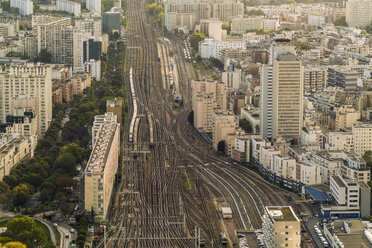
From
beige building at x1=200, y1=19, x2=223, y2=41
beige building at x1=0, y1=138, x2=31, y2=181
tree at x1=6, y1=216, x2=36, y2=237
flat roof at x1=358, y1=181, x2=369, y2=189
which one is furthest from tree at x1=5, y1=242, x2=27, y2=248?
beige building at x1=200, y1=19, x2=223, y2=41

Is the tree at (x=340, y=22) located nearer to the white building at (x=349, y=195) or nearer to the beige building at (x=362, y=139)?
the beige building at (x=362, y=139)

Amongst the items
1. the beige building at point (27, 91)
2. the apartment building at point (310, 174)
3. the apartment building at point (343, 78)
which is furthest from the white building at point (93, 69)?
the apartment building at point (310, 174)

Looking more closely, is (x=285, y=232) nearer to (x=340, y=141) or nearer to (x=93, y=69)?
(x=340, y=141)

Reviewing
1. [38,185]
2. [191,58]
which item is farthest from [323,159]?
[191,58]

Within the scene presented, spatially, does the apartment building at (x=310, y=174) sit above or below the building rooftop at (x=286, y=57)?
below

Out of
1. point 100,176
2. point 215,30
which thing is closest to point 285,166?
point 100,176
